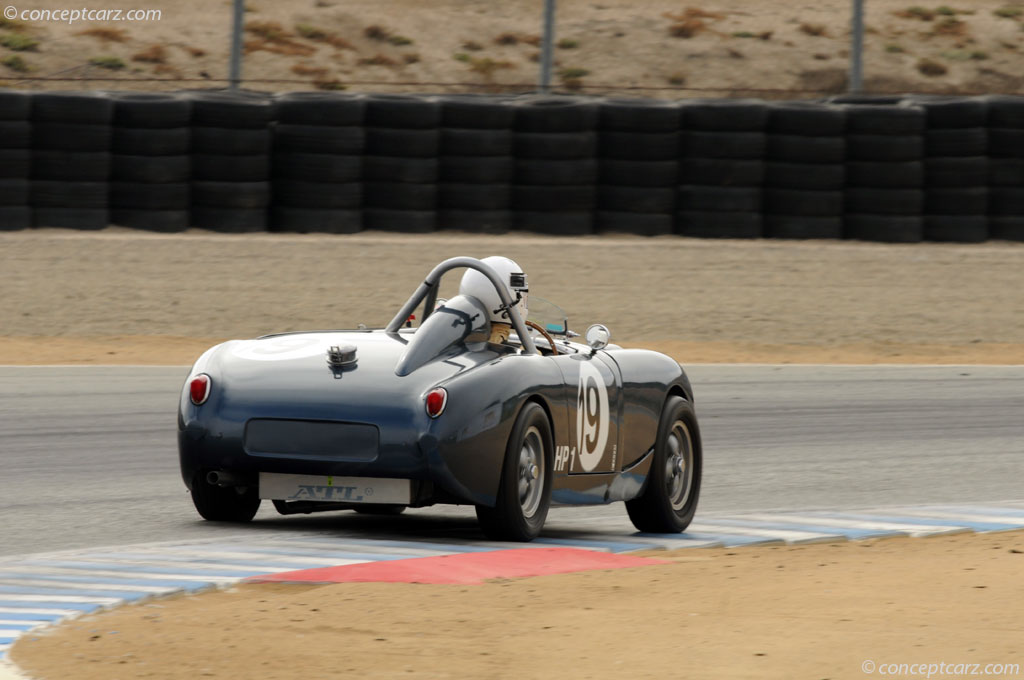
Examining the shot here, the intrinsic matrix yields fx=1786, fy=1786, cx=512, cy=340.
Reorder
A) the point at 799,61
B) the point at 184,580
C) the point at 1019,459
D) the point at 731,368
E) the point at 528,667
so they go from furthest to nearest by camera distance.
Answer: the point at 799,61 → the point at 731,368 → the point at 1019,459 → the point at 184,580 → the point at 528,667

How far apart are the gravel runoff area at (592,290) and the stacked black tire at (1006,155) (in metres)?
0.60

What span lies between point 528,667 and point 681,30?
31551mm

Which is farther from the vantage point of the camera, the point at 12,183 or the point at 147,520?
the point at 12,183

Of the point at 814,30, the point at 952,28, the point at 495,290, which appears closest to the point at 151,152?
the point at 495,290

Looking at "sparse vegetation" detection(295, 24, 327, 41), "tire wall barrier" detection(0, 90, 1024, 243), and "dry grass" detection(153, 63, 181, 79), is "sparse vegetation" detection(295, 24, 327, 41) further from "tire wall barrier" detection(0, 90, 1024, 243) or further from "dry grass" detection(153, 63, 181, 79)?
"tire wall barrier" detection(0, 90, 1024, 243)

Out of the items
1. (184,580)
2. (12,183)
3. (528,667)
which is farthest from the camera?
(12,183)

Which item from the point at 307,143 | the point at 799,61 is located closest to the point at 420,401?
the point at 307,143

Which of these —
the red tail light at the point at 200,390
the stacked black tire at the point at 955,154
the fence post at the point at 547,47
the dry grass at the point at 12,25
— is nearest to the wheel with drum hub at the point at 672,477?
the red tail light at the point at 200,390

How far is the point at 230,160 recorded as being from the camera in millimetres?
19219

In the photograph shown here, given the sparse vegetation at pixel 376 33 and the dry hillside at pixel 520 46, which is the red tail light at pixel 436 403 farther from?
the sparse vegetation at pixel 376 33

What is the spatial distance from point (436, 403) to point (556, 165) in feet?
42.8

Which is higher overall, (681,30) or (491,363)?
(681,30)

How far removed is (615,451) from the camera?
8.10 m

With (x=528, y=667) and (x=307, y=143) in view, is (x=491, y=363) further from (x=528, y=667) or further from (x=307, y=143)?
(x=307, y=143)
